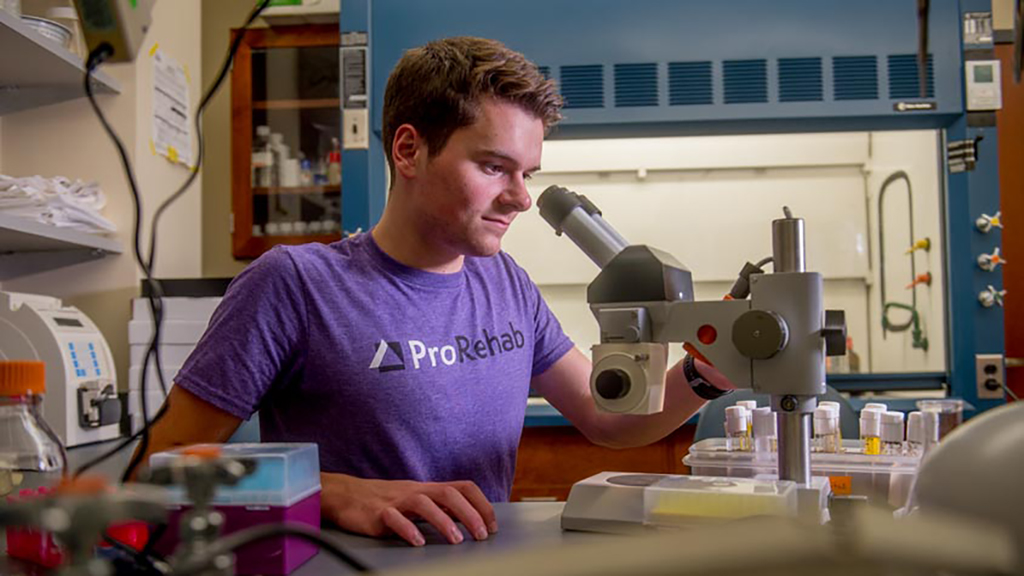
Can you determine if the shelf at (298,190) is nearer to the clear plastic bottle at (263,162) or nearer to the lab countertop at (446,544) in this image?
the clear plastic bottle at (263,162)

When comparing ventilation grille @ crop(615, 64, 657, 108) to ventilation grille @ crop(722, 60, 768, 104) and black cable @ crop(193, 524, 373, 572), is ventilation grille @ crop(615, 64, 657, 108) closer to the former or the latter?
ventilation grille @ crop(722, 60, 768, 104)

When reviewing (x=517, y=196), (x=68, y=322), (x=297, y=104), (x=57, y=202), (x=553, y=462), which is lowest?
(x=553, y=462)

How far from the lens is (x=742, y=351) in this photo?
789mm

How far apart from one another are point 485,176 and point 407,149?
167mm

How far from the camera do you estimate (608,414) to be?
130cm

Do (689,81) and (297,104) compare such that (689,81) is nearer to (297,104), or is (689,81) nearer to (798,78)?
(798,78)

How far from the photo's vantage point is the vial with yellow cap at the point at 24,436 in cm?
75

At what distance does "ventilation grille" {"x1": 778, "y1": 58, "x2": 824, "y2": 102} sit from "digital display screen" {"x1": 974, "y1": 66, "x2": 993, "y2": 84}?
1.47 ft

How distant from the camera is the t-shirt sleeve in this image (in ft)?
3.64

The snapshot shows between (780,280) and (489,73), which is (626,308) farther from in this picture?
(489,73)

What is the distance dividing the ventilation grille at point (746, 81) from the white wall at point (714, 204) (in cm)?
35

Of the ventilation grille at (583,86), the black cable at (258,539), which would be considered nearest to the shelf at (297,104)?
the ventilation grille at (583,86)

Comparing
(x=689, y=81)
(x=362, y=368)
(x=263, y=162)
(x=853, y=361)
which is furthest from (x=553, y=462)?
(x=263, y=162)

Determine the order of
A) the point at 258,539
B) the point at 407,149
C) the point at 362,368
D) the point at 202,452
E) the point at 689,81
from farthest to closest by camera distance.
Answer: the point at 689,81 → the point at 407,149 → the point at 362,368 → the point at 202,452 → the point at 258,539
